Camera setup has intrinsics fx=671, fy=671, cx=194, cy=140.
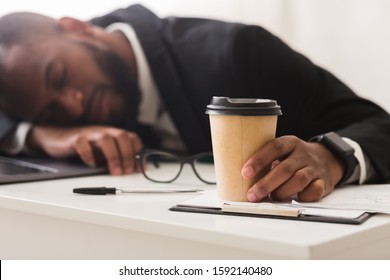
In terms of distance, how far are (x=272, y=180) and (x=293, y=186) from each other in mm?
31

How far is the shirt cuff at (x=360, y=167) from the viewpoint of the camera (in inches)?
40.9

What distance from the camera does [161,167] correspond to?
131 cm

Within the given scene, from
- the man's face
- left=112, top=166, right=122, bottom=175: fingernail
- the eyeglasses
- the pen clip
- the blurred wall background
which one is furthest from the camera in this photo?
the blurred wall background

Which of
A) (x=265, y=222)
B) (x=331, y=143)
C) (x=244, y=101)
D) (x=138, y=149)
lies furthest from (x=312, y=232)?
(x=138, y=149)

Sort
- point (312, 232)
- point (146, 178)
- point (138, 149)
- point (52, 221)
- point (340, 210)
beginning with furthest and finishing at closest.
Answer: point (138, 149) < point (146, 178) < point (52, 221) < point (340, 210) < point (312, 232)

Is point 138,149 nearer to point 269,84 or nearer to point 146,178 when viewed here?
point 146,178

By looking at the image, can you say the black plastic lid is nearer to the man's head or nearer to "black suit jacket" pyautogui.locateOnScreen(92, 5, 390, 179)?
"black suit jacket" pyautogui.locateOnScreen(92, 5, 390, 179)

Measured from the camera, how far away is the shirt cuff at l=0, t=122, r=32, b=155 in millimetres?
1427

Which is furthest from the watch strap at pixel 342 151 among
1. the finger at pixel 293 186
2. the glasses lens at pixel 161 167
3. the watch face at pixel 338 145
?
the glasses lens at pixel 161 167

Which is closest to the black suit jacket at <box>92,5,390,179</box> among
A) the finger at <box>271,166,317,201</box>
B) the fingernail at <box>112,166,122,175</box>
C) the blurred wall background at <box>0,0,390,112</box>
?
the fingernail at <box>112,166,122,175</box>

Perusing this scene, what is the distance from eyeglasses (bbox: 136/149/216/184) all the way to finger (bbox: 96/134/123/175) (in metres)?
0.05

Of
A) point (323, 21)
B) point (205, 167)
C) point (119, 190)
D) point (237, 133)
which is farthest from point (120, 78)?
point (323, 21)

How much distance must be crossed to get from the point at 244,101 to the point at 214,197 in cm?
15
